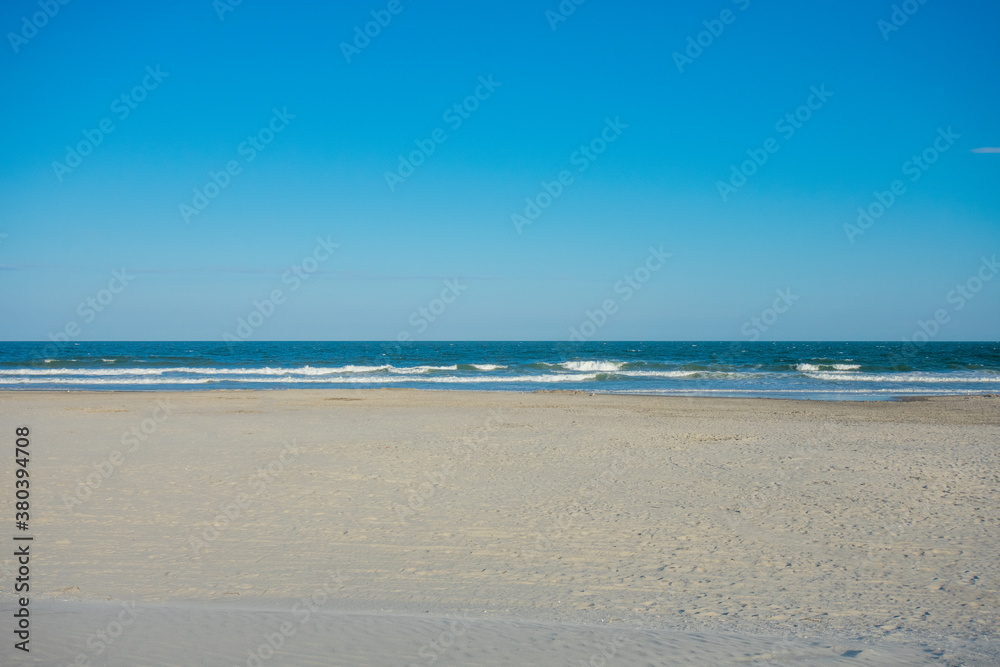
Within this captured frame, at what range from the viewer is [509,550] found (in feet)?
22.2

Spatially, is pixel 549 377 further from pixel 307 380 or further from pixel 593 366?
pixel 307 380

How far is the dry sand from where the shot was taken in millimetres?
4629

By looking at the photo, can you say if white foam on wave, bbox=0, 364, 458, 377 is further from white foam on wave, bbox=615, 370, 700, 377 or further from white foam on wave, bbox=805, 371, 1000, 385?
white foam on wave, bbox=805, 371, 1000, 385

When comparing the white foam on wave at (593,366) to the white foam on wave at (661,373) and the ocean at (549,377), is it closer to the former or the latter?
the ocean at (549,377)

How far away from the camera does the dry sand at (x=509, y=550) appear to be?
15.2 feet

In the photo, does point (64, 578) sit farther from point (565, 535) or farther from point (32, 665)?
point (565, 535)

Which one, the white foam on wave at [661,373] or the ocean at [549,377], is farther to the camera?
the white foam on wave at [661,373]

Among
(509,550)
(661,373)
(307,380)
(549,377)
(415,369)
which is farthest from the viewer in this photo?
(415,369)

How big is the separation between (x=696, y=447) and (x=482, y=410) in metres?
8.35

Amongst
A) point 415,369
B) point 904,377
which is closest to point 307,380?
point 415,369

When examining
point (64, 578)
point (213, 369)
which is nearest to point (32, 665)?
point (64, 578)

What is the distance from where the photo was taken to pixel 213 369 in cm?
4303

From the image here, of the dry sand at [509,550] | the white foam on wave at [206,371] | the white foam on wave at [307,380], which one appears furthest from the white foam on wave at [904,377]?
the white foam on wave at [206,371]

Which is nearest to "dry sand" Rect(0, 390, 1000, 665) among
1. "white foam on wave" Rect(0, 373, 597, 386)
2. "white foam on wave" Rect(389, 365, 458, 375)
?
"white foam on wave" Rect(0, 373, 597, 386)
